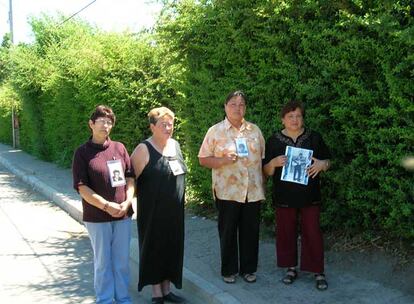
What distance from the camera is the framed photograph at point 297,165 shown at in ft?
15.4

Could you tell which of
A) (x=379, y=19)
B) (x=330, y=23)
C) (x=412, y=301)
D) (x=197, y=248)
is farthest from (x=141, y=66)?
(x=412, y=301)

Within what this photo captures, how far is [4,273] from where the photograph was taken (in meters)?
6.15

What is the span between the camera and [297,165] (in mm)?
4699

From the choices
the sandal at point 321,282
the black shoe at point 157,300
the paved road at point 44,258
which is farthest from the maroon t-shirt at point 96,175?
the sandal at point 321,282

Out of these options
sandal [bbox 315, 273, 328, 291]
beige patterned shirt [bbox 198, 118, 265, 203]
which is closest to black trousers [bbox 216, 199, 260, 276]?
beige patterned shirt [bbox 198, 118, 265, 203]

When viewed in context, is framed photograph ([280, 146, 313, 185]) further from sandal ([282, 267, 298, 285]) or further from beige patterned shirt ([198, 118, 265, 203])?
sandal ([282, 267, 298, 285])

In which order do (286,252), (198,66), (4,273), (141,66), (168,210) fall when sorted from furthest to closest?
1. (141,66)
2. (198,66)
3. (4,273)
4. (286,252)
5. (168,210)

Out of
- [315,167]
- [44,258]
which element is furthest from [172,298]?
[44,258]

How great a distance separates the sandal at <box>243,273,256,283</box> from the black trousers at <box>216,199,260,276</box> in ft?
0.12

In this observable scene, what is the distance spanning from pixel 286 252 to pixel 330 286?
1.70 ft

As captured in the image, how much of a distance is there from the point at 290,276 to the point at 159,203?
1527mm

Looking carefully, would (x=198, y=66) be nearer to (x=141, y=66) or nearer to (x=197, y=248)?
(x=197, y=248)

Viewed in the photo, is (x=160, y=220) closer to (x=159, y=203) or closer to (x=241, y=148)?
(x=159, y=203)

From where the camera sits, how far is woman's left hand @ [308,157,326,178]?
466 centimetres
